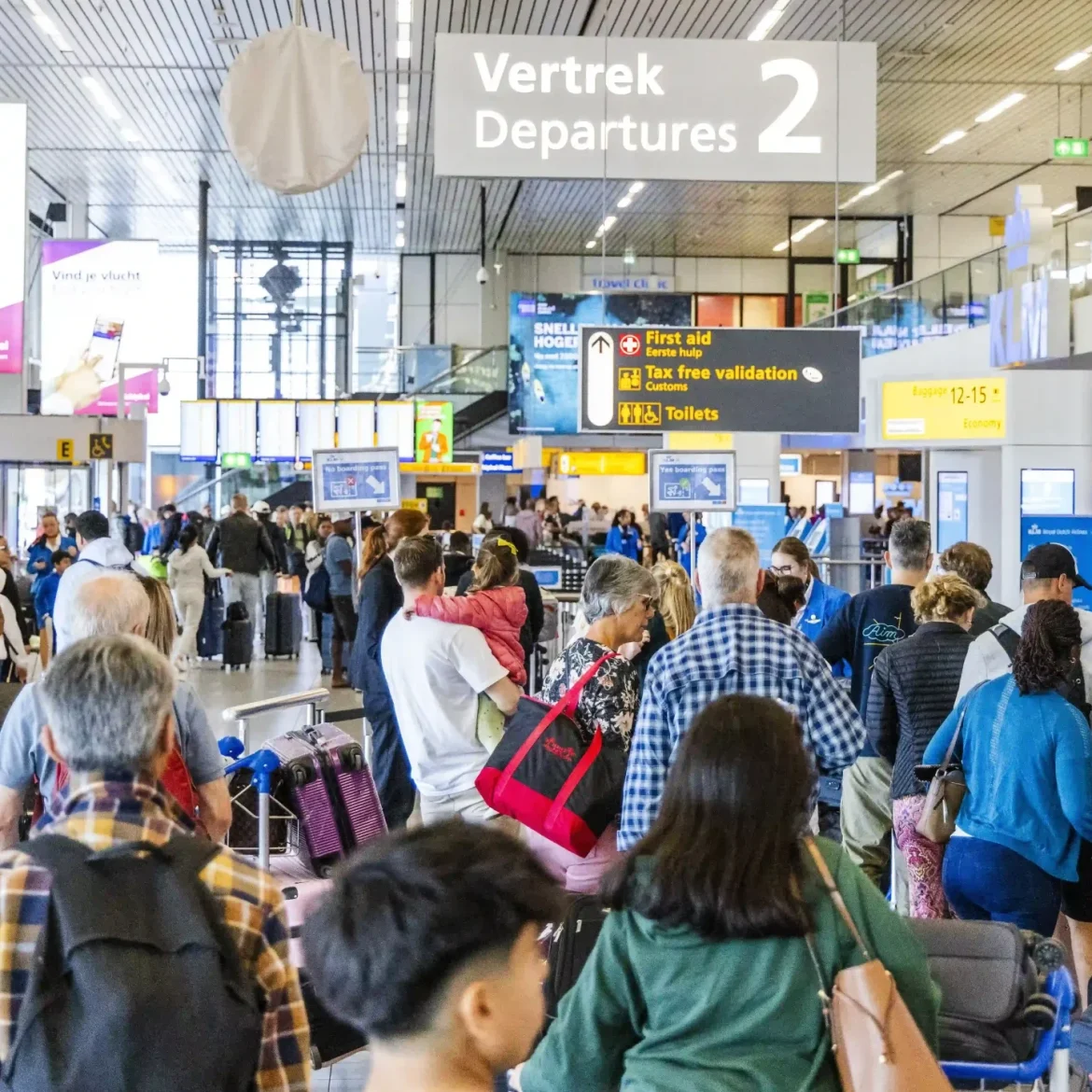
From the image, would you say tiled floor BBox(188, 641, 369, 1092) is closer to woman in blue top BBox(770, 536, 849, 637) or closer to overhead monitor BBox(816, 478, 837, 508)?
woman in blue top BBox(770, 536, 849, 637)

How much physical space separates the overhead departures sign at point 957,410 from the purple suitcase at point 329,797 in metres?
11.2

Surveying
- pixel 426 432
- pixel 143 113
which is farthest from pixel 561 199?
pixel 143 113

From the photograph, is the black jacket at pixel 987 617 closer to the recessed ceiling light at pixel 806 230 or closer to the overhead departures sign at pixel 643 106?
the overhead departures sign at pixel 643 106

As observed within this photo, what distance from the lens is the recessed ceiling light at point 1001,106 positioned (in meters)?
20.3

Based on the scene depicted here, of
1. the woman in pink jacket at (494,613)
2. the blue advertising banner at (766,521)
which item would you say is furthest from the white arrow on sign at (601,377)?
the blue advertising banner at (766,521)

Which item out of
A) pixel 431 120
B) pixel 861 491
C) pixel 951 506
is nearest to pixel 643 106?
pixel 951 506

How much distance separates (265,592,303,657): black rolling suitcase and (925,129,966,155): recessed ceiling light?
485 inches

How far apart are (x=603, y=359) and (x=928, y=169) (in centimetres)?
1734

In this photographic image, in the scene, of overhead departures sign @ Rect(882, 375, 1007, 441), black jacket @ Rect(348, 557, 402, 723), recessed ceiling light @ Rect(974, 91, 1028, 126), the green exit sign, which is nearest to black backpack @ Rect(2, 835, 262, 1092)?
black jacket @ Rect(348, 557, 402, 723)

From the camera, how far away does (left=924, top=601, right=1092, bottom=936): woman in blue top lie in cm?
427

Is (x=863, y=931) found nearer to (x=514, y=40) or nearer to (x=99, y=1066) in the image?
(x=99, y=1066)

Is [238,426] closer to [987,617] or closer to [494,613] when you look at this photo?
[494,613]

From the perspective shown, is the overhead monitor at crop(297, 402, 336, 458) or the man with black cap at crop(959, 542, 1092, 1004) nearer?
the man with black cap at crop(959, 542, 1092, 1004)

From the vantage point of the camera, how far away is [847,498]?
33.8m
